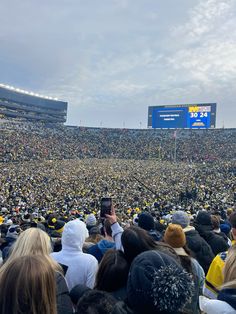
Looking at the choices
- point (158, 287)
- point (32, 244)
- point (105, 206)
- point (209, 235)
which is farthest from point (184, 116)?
point (158, 287)

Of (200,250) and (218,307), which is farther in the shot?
(200,250)

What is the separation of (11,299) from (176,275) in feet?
2.83

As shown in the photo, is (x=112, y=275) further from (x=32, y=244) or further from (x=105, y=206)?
(x=105, y=206)

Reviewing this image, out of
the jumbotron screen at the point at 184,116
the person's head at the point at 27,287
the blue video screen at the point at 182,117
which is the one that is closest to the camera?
the person's head at the point at 27,287

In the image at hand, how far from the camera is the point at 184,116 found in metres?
46.4

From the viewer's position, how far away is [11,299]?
1.61 meters

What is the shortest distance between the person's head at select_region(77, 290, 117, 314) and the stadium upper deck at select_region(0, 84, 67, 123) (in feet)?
246

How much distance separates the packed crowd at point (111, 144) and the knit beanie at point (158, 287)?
42.0 m

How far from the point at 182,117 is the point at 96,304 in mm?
46415

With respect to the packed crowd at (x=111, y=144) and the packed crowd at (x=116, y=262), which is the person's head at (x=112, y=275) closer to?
the packed crowd at (x=116, y=262)

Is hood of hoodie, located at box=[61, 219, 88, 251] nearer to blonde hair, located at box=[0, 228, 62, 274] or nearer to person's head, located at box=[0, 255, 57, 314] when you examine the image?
blonde hair, located at box=[0, 228, 62, 274]

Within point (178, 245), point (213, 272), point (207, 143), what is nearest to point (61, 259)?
point (178, 245)

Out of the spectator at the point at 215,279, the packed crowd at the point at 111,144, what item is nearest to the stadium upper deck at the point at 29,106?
the packed crowd at the point at 111,144

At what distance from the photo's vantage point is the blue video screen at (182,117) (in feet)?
149
